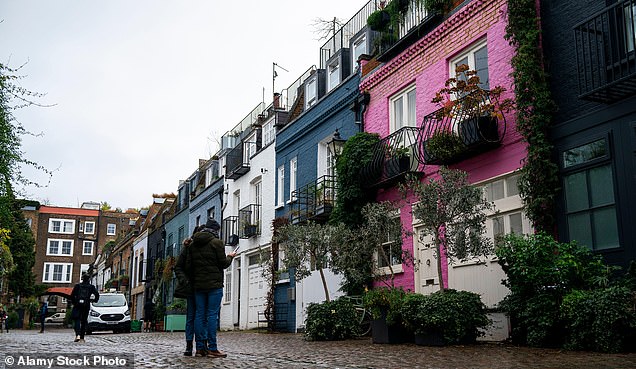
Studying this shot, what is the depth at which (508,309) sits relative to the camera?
9.96 meters

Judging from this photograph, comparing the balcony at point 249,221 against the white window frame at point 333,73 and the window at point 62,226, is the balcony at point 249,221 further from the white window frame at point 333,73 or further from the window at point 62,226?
the window at point 62,226

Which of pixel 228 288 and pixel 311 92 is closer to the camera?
pixel 311 92

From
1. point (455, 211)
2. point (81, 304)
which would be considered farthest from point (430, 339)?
point (81, 304)

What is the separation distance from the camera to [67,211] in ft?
248

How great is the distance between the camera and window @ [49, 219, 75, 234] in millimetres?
74188

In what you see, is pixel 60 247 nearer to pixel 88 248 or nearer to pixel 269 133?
pixel 88 248

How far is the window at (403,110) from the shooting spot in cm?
1514

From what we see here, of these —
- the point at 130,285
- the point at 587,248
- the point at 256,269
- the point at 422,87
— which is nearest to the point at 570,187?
the point at 587,248

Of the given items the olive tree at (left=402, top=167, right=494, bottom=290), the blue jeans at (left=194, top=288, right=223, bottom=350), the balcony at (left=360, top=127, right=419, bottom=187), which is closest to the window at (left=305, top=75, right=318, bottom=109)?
the balcony at (left=360, top=127, right=419, bottom=187)

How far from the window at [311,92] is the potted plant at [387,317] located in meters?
10.0

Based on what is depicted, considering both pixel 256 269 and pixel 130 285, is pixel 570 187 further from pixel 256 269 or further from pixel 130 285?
pixel 130 285

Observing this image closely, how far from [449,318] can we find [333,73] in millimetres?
11054

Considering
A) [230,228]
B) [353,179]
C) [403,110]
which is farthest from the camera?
[230,228]

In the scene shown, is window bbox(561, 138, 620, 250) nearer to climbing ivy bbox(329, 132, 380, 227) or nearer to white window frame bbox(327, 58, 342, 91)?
climbing ivy bbox(329, 132, 380, 227)
